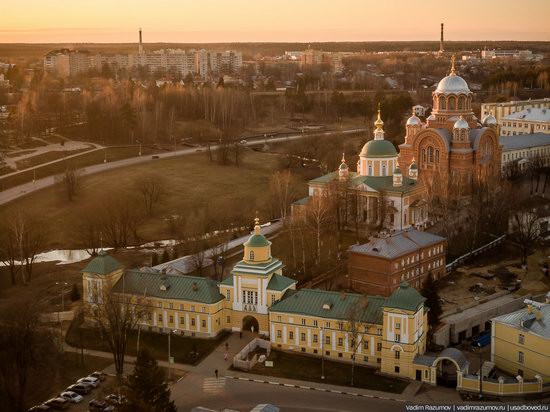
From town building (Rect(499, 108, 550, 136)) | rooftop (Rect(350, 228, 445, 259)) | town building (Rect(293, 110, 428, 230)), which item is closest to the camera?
→ rooftop (Rect(350, 228, 445, 259))

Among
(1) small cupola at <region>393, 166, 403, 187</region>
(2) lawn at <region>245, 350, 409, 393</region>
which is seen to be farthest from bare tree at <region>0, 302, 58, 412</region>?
(1) small cupola at <region>393, 166, 403, 187</region>

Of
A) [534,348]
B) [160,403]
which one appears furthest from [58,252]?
[534,348]

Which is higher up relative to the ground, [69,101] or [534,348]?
[69,101]

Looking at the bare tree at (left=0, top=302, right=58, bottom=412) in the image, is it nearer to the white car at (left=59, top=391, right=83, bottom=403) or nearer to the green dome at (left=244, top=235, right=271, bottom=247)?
the white car at (left=59, top=391, right=83, bottom=403)

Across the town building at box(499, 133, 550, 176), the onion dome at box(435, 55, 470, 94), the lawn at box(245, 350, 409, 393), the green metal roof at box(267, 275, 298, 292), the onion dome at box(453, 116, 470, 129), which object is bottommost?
the lawn at box(245, 350, 409, 393)

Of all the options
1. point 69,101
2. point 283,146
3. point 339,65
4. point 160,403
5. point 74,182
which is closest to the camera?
point 160,403

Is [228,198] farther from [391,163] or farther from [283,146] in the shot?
[283,146]

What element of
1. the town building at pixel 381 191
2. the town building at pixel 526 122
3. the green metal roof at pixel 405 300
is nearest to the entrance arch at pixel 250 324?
the green metal roof at pixel 405 300

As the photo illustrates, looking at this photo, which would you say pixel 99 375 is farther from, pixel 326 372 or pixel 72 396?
pixel 326 372
